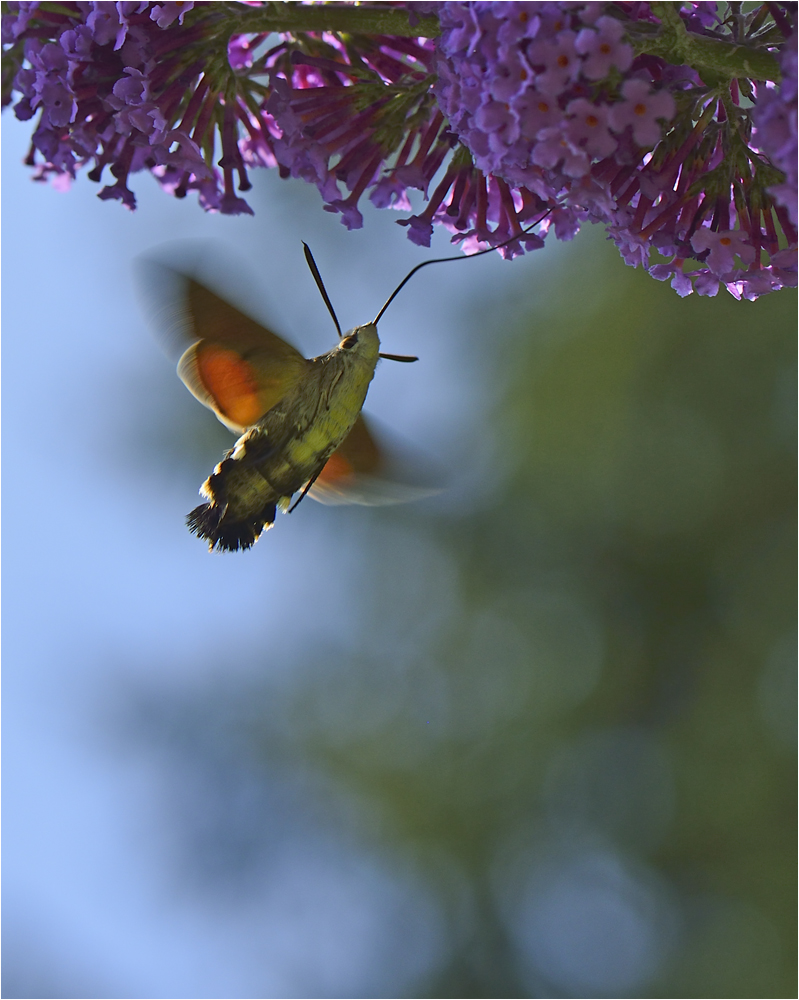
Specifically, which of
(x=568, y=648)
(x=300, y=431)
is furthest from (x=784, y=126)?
(x=568, y=648)

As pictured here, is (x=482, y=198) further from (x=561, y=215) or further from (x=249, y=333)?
(x=249, y=333)

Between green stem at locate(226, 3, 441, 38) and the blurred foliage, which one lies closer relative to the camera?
green stem at locate(226, 3, 441, 38)

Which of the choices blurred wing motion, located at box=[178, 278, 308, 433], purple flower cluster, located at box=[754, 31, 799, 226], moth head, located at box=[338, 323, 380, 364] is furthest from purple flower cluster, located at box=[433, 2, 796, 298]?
blurred wing motion, located at box=[178, 278, 308, 433]

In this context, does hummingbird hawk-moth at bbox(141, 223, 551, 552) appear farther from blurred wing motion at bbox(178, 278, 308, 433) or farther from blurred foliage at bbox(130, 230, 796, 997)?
blurred foliage at bbox(130, 230, 796, 997)

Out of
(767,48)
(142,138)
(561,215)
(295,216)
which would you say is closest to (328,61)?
(142,138)

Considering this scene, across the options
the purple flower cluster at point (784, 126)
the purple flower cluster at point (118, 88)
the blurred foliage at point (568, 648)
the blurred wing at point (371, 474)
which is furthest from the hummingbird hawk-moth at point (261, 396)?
the blurred foliage at point (568, 648)

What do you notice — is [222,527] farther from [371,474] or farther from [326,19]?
[326,19]
